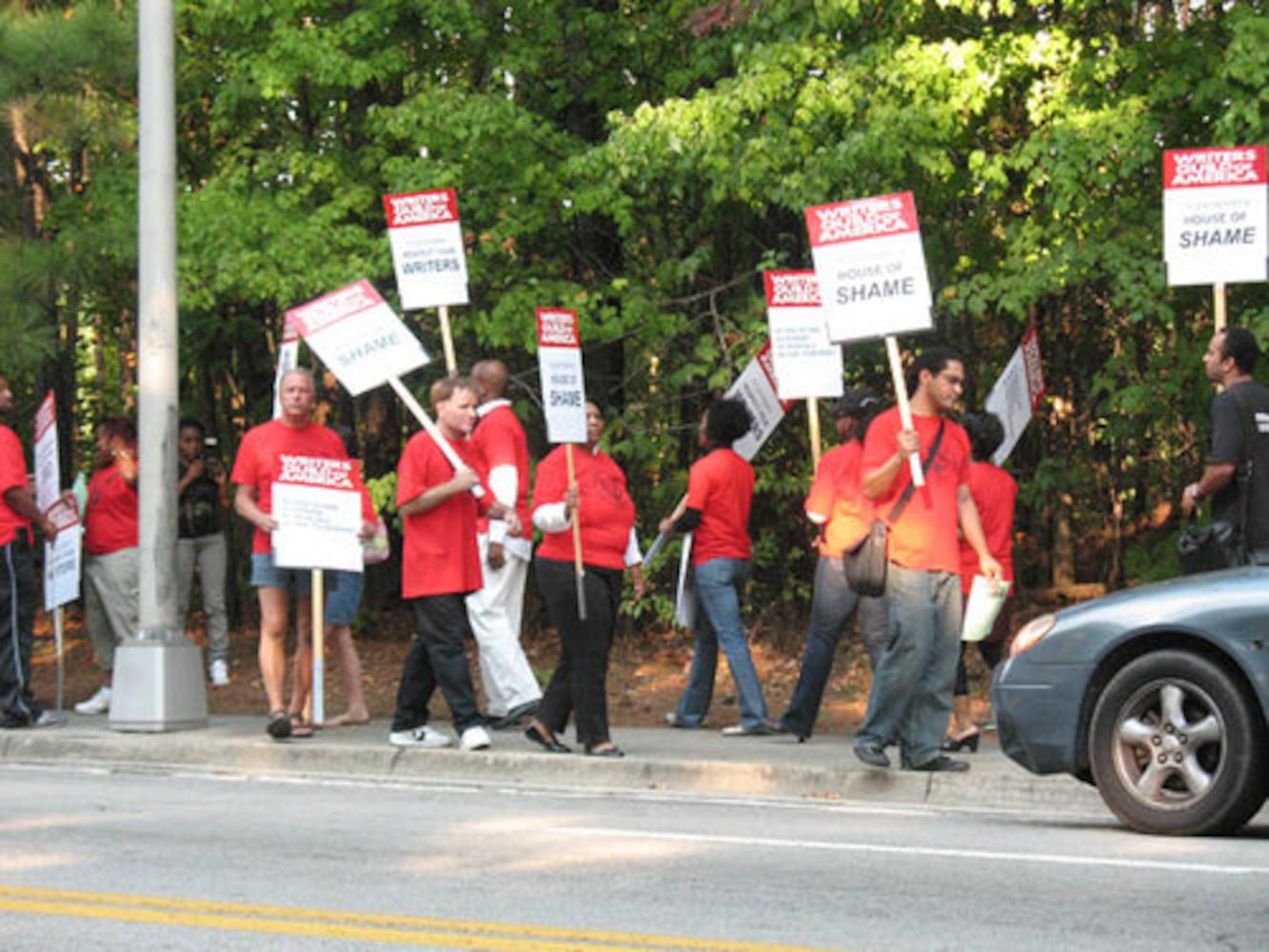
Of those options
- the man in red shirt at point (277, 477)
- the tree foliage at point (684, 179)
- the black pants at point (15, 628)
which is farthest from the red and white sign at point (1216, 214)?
the black pants at point (15, 628)

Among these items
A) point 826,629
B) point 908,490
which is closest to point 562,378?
point 826,629

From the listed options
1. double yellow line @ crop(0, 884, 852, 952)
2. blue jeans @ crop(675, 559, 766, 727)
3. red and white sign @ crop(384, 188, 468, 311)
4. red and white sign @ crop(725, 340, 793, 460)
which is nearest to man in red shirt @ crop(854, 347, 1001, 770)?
blue jeans @ crop(675, 559, 766, 727)

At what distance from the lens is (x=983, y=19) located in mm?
17250

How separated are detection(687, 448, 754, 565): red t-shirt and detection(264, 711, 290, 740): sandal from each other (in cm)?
270

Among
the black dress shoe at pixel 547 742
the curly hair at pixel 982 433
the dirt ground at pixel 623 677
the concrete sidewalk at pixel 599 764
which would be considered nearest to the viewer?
the concrete sidewalk at pixel 599 764

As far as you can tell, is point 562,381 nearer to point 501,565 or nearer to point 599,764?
point 501,565

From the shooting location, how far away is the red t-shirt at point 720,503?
14.7 meters

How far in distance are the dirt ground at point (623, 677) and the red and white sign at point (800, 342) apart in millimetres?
2211

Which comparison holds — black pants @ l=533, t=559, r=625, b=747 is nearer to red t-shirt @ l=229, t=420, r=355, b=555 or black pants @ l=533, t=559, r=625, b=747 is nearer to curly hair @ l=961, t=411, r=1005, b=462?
red t-shirt @ l=229, t=420, r=355, b=555

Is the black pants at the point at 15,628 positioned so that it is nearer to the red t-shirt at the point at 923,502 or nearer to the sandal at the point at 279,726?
the sandal at the point at 279,726

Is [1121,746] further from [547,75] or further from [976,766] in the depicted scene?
[547,75]

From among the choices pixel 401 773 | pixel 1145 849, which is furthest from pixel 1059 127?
pixel 1145 849

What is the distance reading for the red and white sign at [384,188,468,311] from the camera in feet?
48.8

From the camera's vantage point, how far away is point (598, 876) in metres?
8.39
